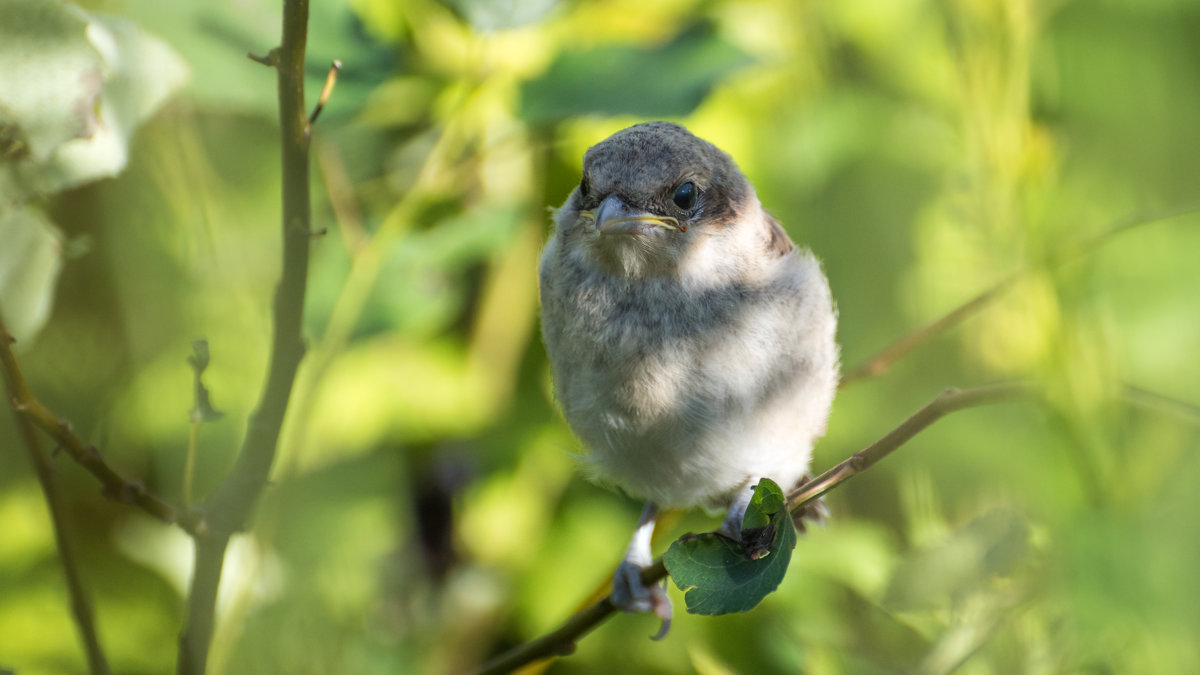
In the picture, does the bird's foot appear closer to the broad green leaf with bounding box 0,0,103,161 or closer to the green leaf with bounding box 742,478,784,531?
the green leaf with bounding box 742,478,784,531

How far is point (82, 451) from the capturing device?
71 cm

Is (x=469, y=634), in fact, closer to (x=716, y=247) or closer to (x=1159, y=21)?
(x=716, y=247)

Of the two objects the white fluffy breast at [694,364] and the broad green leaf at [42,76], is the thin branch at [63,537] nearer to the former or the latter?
the broad green leaf at [42,76]

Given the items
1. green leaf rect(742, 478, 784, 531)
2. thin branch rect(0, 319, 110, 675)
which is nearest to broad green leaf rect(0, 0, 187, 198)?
thin branch rect(0, 319, 110, 675)

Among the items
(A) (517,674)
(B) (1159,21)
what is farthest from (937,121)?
(A) (517,674)

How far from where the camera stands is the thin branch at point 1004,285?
47cm

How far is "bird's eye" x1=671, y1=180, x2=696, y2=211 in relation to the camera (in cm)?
110

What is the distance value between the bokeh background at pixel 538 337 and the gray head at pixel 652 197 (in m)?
0.05

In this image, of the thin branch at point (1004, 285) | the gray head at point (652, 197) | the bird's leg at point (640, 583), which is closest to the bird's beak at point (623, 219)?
the gray head at point (652, 197)

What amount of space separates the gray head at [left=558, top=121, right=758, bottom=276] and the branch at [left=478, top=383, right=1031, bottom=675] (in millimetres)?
409

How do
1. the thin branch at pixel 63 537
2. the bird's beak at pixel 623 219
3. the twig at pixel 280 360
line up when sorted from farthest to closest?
the bird's beak at pixel 623 219
the thin branch at pixel 63 537
the twig at pixel 280 360

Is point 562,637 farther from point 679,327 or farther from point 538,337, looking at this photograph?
point 538,337

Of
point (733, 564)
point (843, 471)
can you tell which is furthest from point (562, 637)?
point (843, 471)

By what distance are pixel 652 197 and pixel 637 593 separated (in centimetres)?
→ 48
